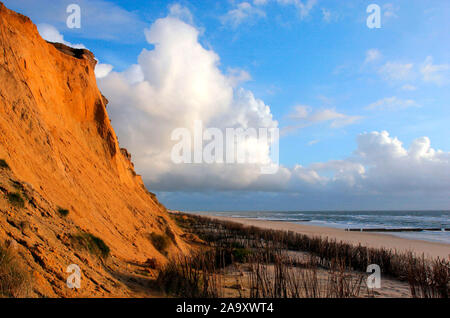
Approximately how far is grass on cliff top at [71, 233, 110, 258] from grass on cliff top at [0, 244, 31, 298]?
2.22 m

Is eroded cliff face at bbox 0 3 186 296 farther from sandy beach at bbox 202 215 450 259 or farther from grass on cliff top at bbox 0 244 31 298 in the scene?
sandy beach at bbox 202 215 450 259

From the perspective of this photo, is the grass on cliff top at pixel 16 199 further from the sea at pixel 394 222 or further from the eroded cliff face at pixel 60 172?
the sea at pixel 394 222

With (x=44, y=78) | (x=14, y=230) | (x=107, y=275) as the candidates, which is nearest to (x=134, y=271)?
(x=107, y=275)

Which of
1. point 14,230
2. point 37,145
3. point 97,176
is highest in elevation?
point 37,145

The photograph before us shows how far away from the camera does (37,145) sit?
355 inches

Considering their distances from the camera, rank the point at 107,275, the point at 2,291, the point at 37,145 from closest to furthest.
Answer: the point at 2,291 → the point at 107,275 → the point at 37,145

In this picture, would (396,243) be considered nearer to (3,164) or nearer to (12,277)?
(12,277)

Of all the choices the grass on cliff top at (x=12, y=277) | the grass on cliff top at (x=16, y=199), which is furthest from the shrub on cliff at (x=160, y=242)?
the grass on cliff top at (x=12, y=277)

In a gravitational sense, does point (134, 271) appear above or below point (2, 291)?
below

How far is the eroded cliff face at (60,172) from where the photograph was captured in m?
5.73

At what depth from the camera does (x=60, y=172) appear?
31.1ft
